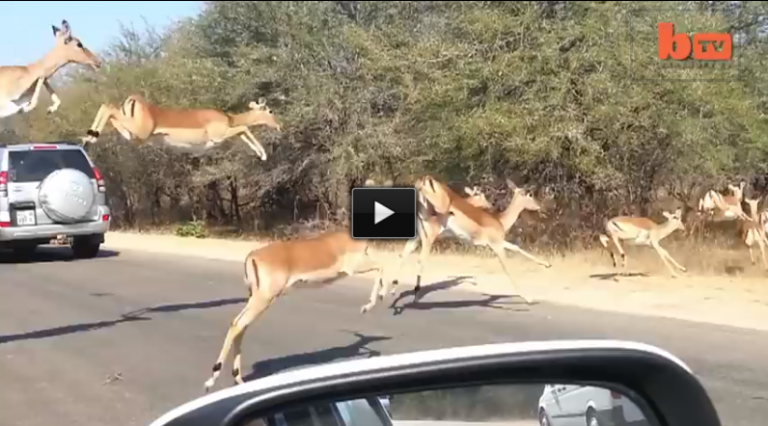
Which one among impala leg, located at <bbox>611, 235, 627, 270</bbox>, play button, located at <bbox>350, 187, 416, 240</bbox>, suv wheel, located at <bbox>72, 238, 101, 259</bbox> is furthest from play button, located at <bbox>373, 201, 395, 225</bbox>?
suv wheel, located at <bbox>72, 238, 101, 259</bbox>

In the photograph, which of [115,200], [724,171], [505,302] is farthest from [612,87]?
[115,200]

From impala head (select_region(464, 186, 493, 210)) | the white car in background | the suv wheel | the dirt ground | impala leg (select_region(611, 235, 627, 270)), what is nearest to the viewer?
the white car in background

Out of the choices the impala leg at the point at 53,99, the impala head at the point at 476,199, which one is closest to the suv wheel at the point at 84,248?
the impala head at the point at 476,199

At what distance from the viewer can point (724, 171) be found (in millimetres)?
20656

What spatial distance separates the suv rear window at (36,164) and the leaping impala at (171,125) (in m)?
9.19

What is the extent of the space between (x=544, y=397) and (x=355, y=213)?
697 cm

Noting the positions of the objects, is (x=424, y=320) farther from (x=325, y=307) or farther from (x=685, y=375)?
(x=685, y=375)

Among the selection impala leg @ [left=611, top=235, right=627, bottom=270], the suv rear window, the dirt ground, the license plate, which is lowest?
the dirt ground

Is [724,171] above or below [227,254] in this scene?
above

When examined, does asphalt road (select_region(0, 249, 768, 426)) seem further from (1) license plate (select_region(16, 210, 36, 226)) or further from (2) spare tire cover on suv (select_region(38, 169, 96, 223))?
(1) license plate (select_region(16, 210, 36, 226))

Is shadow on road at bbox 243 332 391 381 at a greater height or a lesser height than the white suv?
lesser

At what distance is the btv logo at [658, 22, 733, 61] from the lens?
19.2 metres

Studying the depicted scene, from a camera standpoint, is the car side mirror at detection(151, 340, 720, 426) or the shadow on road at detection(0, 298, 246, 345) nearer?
the car side mirror at detection(151, 340, 720, 426)

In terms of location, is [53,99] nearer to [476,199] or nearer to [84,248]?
[476,199]
